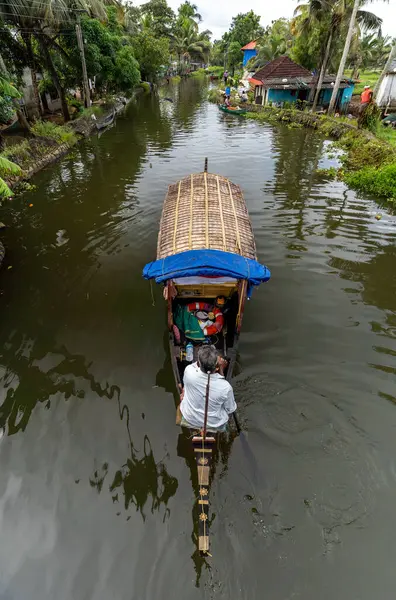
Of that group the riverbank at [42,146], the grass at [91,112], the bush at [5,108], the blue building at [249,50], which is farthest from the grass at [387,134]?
the blue building at [249,50]

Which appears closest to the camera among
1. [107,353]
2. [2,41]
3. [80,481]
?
[80,481]

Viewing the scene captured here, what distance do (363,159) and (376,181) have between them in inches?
132

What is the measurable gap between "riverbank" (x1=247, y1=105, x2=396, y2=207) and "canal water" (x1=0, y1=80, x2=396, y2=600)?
372cm

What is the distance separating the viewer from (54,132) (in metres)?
21.1

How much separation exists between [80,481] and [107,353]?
9.70ft

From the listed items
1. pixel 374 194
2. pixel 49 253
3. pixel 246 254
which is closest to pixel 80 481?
pixel 246 254

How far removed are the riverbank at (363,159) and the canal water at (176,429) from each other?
3722 millimetres

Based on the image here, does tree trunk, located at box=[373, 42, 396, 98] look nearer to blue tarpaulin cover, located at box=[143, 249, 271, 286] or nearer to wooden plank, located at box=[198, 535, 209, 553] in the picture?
blue tarpaulin cover, located at box=[143, 249, 271, 286]

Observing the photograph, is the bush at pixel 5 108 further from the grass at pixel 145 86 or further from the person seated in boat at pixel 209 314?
the grass at pixel 145 86

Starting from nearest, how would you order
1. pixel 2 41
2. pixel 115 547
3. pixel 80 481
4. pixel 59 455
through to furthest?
pixel 115 547
pixel 80 481
pixel 59 455
pixel 2 41

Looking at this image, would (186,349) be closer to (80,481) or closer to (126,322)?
(126,322)

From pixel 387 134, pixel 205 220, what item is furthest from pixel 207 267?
pixel 387 134

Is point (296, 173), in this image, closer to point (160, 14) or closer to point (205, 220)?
point (205, 220)

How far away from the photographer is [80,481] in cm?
513
